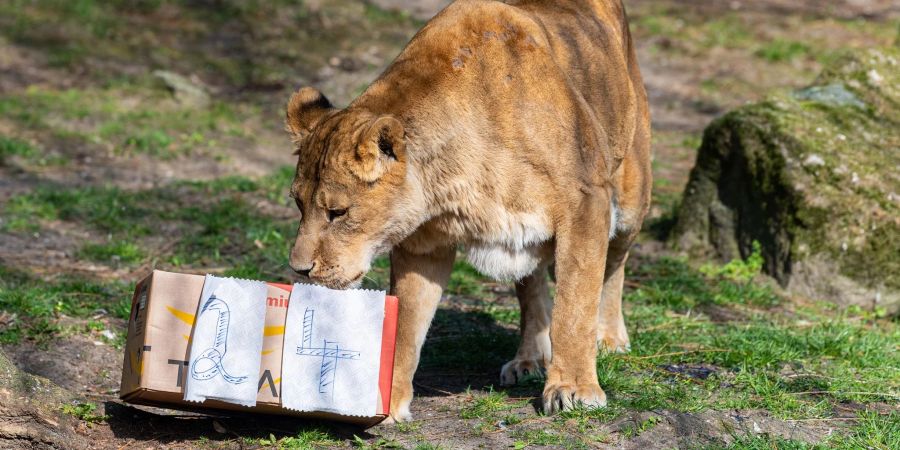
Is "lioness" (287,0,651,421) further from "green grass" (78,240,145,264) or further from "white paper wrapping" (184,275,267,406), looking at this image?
"green grass" (78,240,145,264)

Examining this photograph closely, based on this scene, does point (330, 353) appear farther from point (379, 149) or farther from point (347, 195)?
point (379, 149)

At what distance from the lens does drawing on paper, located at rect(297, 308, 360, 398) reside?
403 cm

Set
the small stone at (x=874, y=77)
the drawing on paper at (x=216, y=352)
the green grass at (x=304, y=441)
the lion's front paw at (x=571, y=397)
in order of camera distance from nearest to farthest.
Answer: the drawing on paper at (x=216, y=352) → the green grass at (x=304, y=441) → the lion's front paw at (x=571, y=397) → the small stone at (x=874, y=77)

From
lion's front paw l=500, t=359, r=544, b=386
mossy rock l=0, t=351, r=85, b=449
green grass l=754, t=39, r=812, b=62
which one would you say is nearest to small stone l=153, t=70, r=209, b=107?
green grass l=754, t=39, r=812, b=62

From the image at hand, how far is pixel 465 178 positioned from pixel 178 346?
1313mm

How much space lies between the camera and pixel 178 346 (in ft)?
13.0

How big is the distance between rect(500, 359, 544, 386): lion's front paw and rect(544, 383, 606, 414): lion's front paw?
695mm

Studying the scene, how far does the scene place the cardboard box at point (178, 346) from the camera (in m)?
3.96

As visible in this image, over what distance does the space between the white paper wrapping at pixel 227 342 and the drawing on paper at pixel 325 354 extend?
0.16 m

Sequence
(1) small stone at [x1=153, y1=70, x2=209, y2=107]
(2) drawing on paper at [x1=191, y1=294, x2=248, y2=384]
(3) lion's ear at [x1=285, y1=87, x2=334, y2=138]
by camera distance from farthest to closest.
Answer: (1) small stone at [x1=153, y1=70, x2=209, y2=107] → (3) lion's ear at [x1=285, y1=87, x2=334, y2=138] → (2) drawing on paper at [x1=191, y1=294, x2=248, y2=384]

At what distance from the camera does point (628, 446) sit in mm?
4188

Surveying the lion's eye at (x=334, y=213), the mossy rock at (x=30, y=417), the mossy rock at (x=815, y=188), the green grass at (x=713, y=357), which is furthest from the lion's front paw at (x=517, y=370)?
the mossy rock at (x=815, y=188)

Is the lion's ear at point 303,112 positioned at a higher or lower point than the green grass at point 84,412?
higher

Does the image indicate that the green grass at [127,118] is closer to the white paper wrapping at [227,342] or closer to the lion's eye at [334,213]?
the lion's eye at [334,213]
